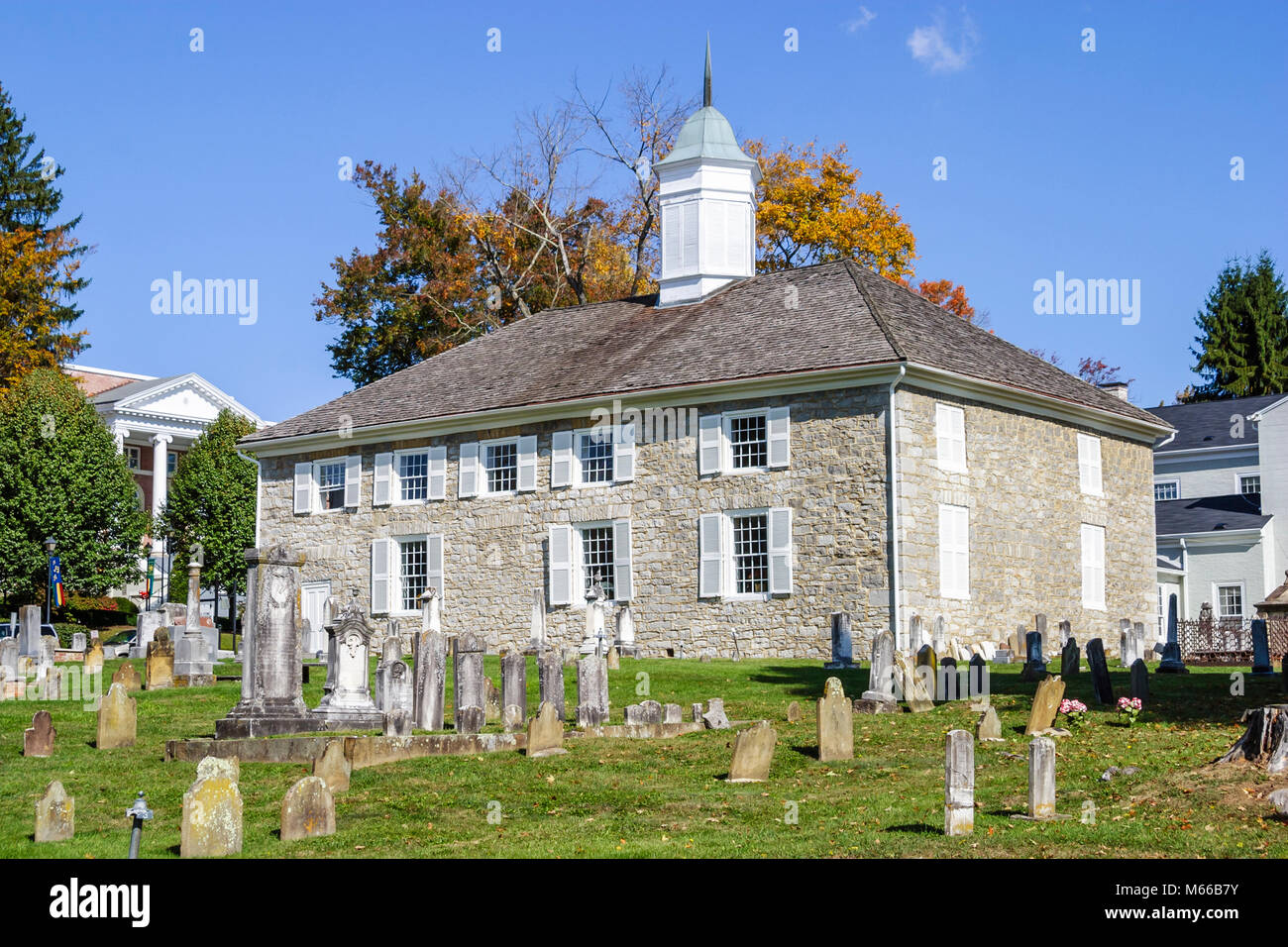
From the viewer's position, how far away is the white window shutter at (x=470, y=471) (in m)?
34.4

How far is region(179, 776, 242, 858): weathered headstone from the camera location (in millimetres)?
11172

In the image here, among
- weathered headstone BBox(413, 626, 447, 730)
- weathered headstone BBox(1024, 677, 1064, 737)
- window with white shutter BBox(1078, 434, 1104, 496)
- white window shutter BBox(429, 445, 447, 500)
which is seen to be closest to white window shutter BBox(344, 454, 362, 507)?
white window shutter BBox(429, 445, 447, 500)

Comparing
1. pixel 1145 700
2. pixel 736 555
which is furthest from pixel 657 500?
pixel 1145 700

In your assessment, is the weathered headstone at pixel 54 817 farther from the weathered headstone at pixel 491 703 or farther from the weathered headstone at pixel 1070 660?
the weathered headstone at pixel 1070 660

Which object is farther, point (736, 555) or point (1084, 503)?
point (1084, 503)

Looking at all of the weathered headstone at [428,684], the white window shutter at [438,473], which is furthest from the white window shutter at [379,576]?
the weathered headstone at [428,684]

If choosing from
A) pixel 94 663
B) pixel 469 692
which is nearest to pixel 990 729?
pixel 469 692

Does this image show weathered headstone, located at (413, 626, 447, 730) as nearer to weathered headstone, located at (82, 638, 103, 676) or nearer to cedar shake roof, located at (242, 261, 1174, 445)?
weathered headstone, located at (82, 638, 103, 676)

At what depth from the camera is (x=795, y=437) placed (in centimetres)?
2983

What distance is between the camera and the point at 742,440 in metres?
30.8

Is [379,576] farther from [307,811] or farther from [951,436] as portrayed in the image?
[307,811]
